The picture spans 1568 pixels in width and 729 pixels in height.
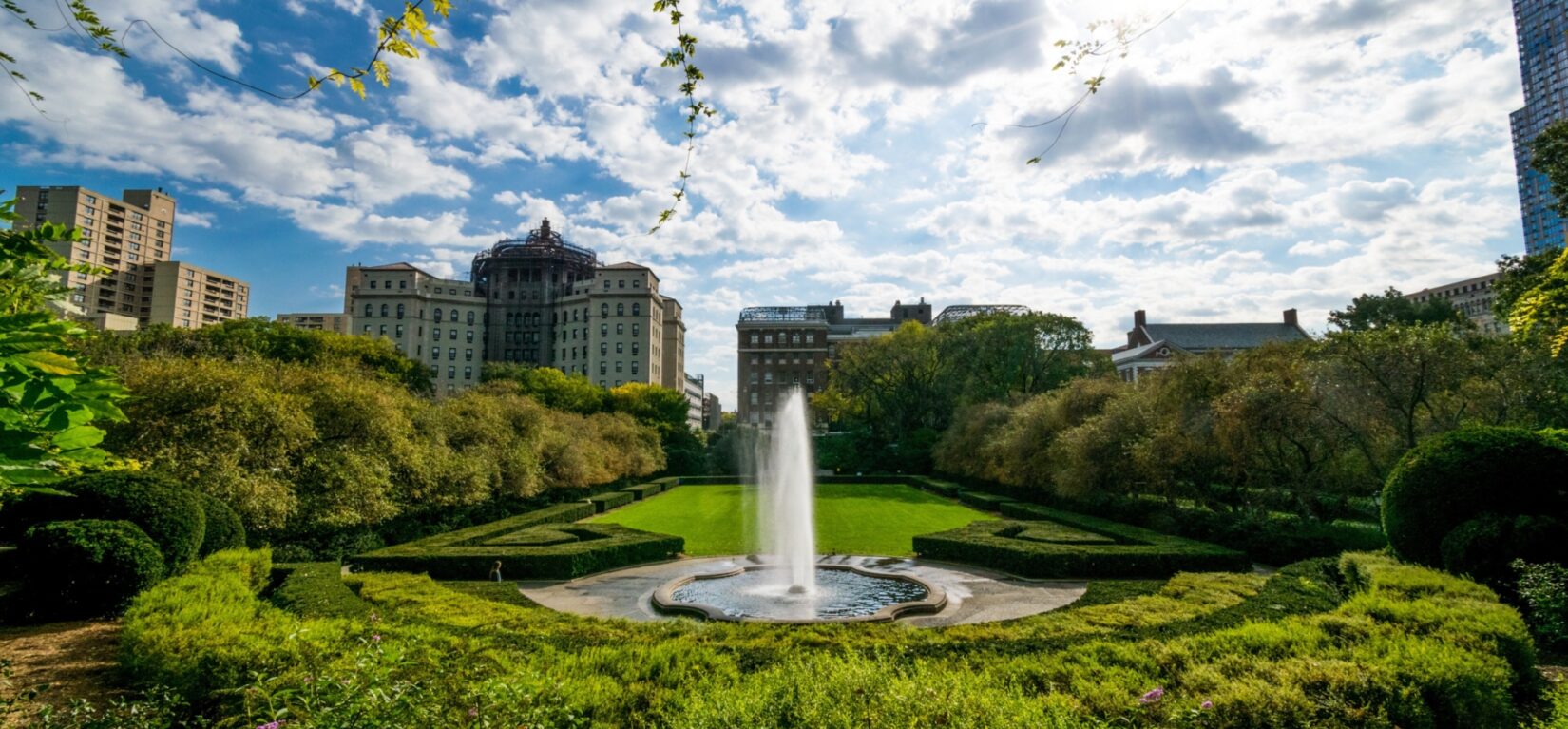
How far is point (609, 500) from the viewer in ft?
Result: 109

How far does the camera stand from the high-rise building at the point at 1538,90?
48.9m

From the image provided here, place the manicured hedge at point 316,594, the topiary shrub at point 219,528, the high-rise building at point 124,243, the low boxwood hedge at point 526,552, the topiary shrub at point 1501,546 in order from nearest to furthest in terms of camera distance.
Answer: the topiary shrub at point 1501,546 < the manicured hedge at point 316,594 < the topiary shrub at point 219,528 < the low boxwood hedge at point 526,552 < the high-rise building at point 124,243

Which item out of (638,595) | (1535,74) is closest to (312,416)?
(638,595)

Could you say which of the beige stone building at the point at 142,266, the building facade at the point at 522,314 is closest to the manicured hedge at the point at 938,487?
the building facade at the point at 522,314

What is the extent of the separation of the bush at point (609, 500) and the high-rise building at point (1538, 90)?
5382cm

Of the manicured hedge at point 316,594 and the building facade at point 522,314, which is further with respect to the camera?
the building facade at point 522,314

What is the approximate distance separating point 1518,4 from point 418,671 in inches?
3353

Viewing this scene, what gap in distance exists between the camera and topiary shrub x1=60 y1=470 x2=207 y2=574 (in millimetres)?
10336

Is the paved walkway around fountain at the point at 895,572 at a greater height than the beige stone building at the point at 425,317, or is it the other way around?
the beige stone building at the point at 425,317

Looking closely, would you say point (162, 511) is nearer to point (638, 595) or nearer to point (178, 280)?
point (638, 595)

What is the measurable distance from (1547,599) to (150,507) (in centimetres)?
Result: 1788

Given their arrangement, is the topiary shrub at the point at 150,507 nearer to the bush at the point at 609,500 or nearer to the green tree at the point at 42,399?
the green tree at the point at 42,399

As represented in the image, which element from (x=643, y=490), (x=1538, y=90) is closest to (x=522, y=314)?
(x=643, y=490)

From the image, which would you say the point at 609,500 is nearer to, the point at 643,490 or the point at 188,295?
the point at 643,490
